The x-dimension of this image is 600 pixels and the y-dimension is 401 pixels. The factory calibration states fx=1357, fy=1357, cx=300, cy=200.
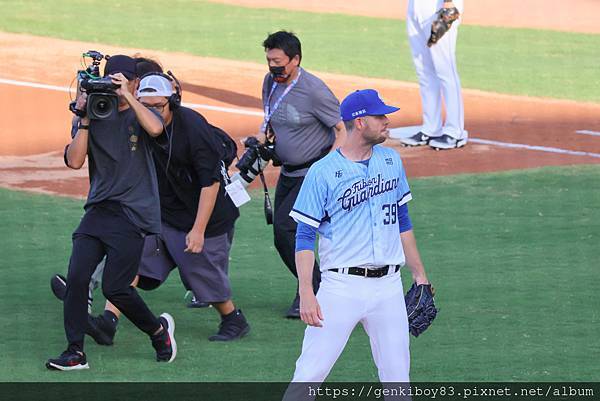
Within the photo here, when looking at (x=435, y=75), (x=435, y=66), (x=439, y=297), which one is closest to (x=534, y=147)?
(x=435, y=75)

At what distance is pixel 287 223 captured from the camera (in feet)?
30.0

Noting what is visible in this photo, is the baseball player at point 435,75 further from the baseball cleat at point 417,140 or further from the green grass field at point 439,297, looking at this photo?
the green grass field at point 439,297

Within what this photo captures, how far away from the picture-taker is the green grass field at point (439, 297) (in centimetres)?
820

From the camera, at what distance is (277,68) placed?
9.17 meters

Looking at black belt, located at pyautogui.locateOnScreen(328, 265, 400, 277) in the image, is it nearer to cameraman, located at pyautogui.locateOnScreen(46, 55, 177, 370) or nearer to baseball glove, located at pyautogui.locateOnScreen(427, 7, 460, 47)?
cameraman, located at pyautogui.locateOnScreen(46, 55, 177, 370)

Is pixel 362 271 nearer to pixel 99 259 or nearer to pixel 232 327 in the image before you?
pixel 99 259

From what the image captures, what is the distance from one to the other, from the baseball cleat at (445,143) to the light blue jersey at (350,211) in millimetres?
9020

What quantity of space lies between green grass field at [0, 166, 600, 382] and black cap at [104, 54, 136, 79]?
177cm

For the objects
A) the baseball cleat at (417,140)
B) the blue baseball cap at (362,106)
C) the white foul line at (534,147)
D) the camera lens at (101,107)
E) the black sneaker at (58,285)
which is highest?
the blue baseball cap at (362,106)

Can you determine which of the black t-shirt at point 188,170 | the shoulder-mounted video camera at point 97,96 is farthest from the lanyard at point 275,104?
the shoulder-mounted video camera at point 97,96

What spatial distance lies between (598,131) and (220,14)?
39.7 feet

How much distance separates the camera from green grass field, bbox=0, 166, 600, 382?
8.20 m

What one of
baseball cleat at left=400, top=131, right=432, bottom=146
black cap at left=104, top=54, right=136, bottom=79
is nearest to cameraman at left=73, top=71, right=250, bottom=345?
black cap at left=104, top=54, right=136, bottom=79

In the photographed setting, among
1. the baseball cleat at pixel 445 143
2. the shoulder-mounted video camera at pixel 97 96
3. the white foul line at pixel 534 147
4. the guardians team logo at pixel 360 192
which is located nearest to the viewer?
the guardians team logo at pixel 360 192
